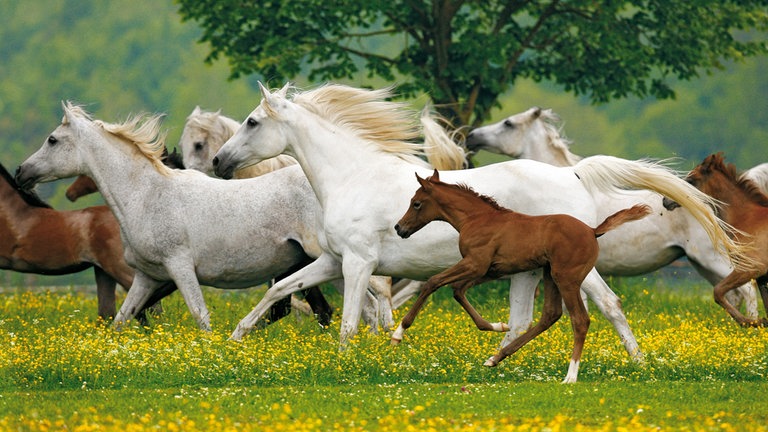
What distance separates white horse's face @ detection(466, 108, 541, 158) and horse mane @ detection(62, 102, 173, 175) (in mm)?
5311

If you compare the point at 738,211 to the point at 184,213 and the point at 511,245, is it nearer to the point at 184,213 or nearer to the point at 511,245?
the point at 511,245

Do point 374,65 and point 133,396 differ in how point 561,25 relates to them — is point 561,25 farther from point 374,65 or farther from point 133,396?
point 133,396

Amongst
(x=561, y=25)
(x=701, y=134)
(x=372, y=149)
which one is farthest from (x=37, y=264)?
(x=701, y=134)

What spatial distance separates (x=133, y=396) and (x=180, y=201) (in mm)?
3809

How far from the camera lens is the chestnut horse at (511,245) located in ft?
31.7

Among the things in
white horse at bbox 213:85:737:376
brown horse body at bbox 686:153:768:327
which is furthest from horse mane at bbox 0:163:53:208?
brown horse body at bbox 686:153:768:327

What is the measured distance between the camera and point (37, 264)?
562 inches

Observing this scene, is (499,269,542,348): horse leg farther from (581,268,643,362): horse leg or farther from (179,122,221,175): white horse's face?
(179,122,221,175): white horse's face

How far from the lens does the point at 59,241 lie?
14.1 metres

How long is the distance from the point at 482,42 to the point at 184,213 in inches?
400

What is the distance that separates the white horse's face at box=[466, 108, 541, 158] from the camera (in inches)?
656

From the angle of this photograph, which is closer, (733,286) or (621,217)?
(621,217)

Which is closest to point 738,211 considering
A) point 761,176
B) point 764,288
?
point 764,288

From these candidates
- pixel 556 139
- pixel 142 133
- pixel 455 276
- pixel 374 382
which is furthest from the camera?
pixel 556 139
